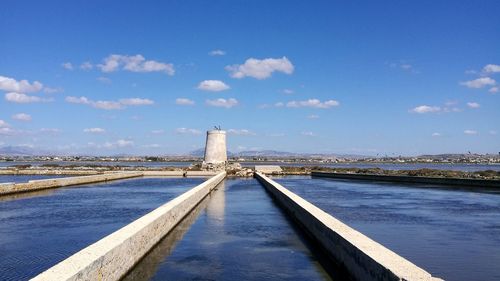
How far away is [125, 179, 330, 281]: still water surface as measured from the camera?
28.7ft

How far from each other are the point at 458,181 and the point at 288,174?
26.6 meters

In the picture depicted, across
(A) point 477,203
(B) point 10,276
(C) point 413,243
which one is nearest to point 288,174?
(A) point 477,203

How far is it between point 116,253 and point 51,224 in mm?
7783

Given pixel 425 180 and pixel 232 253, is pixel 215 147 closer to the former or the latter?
pixel 425 180

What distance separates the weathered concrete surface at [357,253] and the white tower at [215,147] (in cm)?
4445

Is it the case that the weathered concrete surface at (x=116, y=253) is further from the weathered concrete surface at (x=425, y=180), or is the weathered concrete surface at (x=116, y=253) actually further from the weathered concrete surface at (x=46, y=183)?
the weathered concrete surface at (x=425, y=180)

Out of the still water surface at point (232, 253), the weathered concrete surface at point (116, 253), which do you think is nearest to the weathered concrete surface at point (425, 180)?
the still water surface at point (232, 253)

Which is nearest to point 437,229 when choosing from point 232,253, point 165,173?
point 232,253

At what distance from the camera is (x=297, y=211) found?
15828 mm

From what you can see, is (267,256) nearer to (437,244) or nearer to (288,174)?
(437,244)

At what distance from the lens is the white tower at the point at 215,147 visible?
5788 cm

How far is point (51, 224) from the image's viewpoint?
14.5 m

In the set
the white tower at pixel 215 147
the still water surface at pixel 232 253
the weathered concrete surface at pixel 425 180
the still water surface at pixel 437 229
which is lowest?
the still water surface at pixel 232 253

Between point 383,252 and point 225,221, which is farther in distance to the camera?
point 225,221
